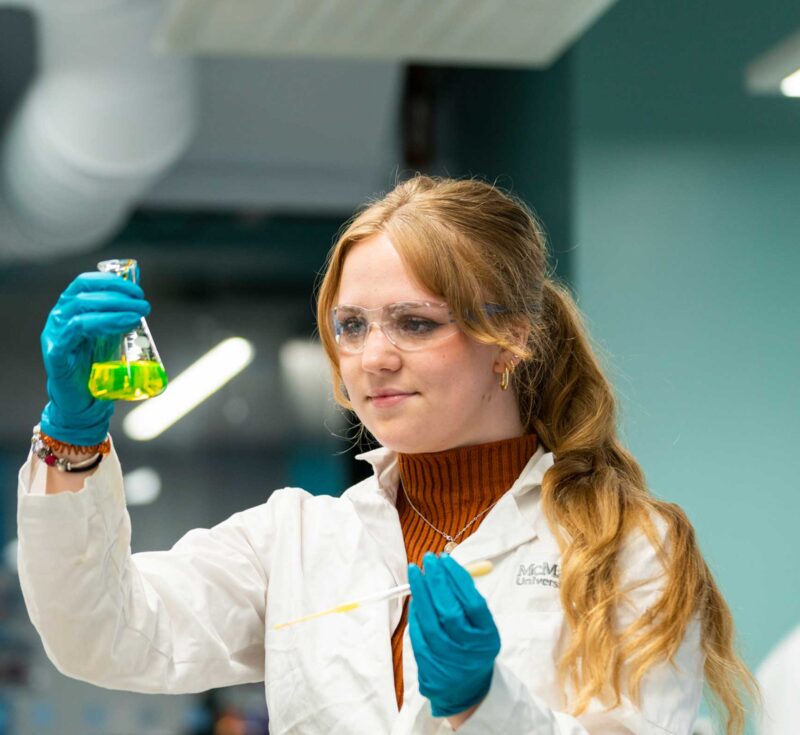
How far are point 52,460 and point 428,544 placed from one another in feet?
1.73

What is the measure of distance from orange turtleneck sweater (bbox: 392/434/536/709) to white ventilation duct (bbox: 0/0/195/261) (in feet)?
8.34

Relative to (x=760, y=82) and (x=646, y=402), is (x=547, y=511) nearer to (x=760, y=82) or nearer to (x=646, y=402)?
(x=646, y=402)

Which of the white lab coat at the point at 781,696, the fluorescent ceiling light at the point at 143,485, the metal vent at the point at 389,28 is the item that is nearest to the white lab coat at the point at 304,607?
the white lab coat at the point at 781,696

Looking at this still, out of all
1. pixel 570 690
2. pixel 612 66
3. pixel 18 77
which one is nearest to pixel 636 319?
pixel 612 66

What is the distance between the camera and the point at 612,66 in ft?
10.9

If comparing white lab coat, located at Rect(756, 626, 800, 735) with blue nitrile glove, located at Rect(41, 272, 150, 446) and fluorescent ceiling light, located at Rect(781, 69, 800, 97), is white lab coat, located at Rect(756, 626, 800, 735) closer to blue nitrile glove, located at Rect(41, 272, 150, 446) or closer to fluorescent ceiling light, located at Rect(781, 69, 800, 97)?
blue nitrile glove, located at Rect(41, 272, 150, 446)

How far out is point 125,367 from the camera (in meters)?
1.47

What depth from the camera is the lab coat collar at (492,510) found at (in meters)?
1.65

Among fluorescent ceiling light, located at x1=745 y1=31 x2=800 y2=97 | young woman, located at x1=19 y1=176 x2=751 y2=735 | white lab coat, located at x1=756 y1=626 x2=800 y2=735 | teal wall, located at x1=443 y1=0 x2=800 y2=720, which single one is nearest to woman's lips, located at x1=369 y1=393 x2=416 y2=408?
young woman, located at x1=19 y1=176 x2=751 y2=735

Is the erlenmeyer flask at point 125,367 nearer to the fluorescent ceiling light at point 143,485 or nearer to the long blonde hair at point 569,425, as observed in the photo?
the long blonde hair at point 569,425

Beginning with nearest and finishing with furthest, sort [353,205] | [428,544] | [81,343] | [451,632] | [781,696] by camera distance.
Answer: [451,632] < [81,343] < [428,544] < [781,696] < [353,205]

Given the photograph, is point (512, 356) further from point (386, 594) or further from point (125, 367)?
point (125, 367)

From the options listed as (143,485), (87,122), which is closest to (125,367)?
(87,122)

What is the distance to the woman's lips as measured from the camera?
63.6 inches
